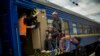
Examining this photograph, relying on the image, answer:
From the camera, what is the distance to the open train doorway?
16.7 feet

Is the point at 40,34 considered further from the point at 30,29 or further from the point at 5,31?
the point at 5,31

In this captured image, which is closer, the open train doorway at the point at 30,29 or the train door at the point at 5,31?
the train door at the point at 5,31

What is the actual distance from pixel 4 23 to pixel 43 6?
2.52m

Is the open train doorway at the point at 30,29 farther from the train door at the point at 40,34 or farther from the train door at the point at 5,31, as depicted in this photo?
the train door at the point at 5,31

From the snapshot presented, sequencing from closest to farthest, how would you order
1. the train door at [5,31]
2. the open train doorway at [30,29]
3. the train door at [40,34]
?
the train door at [5,31], the open train doorway at [30,29], the train door at [40,34]

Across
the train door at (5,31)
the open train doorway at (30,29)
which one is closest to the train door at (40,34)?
the open train doorway at (30,29)

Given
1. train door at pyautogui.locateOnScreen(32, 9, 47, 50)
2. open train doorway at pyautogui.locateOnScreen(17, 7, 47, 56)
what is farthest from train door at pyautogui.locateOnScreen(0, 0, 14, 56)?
train door at pyautogui.locateOnScreen(32, 9, 47, 50)

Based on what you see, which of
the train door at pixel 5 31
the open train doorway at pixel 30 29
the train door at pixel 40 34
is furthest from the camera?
the train door at pixel 40 34

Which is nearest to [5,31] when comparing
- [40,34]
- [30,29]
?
[30,29]

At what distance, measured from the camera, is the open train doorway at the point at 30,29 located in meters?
5.08

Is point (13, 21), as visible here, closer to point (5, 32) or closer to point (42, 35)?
point (5, 32)

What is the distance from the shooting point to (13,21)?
4699 millimetres

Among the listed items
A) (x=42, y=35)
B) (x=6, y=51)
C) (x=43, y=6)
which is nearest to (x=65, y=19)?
(x=43, y=6)

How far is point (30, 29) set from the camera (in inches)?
211
